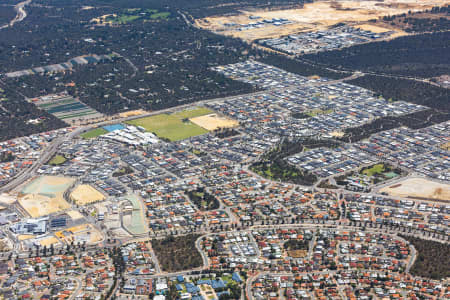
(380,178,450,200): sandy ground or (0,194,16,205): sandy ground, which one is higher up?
(0,194,16,205): sandy ground

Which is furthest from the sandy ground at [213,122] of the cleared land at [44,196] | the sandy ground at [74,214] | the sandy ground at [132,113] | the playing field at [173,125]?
the sandy ground at [74,214]

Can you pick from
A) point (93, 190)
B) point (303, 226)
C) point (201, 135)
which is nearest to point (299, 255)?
point (303, 226)

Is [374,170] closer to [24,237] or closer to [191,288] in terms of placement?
[191,288]

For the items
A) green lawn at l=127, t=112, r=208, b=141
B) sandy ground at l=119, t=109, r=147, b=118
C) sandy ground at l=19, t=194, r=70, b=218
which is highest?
sandy ground at l=119, t=109, r=147, b=118

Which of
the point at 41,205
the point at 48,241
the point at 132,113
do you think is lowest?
the point at 48,241

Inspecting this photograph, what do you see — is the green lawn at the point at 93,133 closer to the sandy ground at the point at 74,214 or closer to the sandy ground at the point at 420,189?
the sandy ground at the point at 74,214

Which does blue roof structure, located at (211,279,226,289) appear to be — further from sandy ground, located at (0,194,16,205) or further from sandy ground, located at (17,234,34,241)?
sandy ground, located at (0,194,16,205)

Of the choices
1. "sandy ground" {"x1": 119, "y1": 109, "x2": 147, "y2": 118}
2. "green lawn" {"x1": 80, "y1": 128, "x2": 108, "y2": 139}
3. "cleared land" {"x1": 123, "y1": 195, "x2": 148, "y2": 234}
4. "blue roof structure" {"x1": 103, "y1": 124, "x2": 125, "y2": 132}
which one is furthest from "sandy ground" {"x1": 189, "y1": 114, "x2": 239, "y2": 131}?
"cleared land" {"x1": 123, "y1": 195, "x2": 148, "y2": 234}

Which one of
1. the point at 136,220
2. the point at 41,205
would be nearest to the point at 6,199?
the point at 41,205
